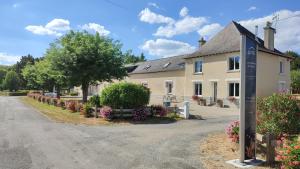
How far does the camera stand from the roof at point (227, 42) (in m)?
26.3

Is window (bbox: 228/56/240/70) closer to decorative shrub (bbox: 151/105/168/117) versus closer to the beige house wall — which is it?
the beige house wall

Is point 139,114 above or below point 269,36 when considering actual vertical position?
below

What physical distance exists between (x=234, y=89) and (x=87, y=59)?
13.7m

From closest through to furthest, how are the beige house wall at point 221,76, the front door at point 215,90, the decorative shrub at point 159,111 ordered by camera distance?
1. the decorative shrub at point 159,111
2. the beige house wall at point 221,76
3. the front door at point 215,90

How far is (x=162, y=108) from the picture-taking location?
55.0 feet

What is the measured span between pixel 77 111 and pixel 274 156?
15.4 metres

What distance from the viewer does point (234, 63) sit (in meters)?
25.8

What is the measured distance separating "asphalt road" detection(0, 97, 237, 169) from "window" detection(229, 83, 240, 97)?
14460 mm

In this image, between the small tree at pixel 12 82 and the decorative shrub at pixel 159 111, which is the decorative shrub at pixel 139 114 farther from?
the small tree at pixel 12 82

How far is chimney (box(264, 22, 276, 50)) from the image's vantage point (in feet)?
90.7

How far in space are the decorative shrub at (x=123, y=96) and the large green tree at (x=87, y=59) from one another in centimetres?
631

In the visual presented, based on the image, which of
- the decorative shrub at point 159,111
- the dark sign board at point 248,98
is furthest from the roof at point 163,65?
the dark sign board at point 248,98

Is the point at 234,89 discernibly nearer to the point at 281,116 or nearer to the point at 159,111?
the point at 159,111

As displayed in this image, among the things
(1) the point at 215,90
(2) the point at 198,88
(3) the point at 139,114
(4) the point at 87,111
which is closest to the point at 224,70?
(1) the point at 215,90
